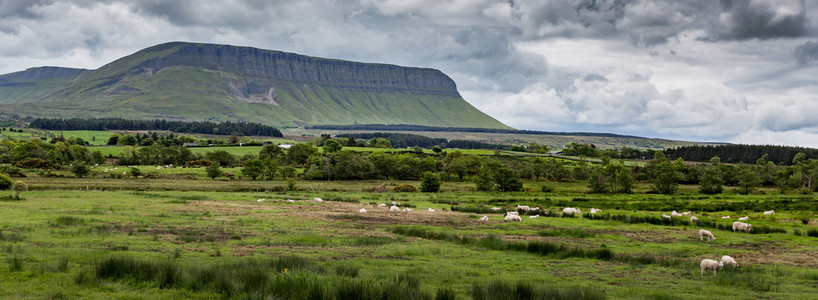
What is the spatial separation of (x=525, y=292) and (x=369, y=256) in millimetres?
8529

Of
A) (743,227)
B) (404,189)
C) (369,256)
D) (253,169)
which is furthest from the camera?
(253,169)

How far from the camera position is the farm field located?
13.2m

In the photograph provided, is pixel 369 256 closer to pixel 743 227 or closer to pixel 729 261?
pixel 729 261

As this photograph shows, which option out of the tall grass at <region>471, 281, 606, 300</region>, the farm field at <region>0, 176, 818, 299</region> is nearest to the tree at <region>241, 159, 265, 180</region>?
the farm field at <region>0, 176, 818, 299</region>

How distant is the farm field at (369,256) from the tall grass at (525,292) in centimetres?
6

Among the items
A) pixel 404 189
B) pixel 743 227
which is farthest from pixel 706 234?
pixel 404 189

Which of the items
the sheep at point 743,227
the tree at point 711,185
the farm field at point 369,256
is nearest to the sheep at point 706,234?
the farm field at point 369,256

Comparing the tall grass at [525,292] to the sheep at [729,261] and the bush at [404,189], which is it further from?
the bush at [404,189]

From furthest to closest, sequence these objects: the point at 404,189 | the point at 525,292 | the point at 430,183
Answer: the point at 404,189
the point at 430,183
the point at 525,292

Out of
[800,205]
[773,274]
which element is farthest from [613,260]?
[800,205]

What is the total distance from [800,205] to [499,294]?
61114 millimetres

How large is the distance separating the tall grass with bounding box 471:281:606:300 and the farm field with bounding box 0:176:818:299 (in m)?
0.06

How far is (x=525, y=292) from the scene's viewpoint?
43.3 ft

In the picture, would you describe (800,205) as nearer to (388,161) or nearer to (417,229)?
(417,229)
